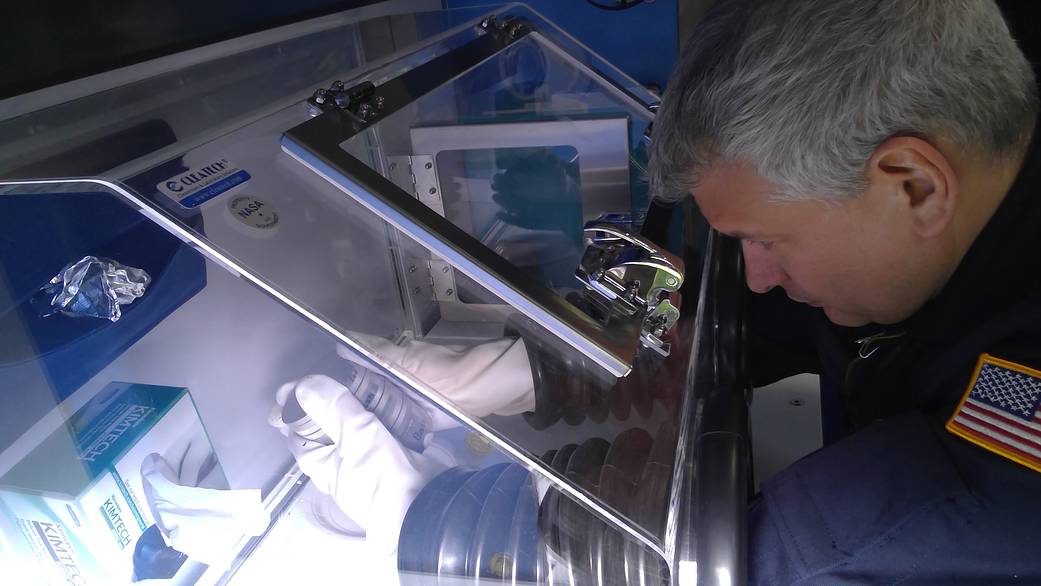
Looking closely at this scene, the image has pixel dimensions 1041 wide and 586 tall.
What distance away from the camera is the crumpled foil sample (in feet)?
2.97

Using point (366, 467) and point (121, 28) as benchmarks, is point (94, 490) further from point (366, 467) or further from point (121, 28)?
point (121, 28)

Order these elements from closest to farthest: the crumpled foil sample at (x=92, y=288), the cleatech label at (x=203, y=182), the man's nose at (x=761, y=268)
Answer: the cleatech label at (x=203, y=182) < the crumpled foil sample at (x=92, y=288) < the man's nose at (x=761, y=268)

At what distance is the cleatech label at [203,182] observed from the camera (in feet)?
2.60

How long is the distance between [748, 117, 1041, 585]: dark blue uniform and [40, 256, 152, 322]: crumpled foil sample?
89 cm

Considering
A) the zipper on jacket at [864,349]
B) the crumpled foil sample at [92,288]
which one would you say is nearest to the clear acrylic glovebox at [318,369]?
the crumpled foil sample at [92,288]

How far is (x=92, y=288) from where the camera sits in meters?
0.93

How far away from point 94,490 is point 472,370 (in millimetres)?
525

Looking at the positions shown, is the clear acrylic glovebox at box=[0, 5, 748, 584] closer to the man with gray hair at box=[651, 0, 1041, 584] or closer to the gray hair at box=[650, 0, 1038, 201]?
the man with gray hair at box=[651, 0, 1041, 584]

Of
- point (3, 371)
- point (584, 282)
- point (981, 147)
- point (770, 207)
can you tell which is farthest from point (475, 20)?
point (3, 371)

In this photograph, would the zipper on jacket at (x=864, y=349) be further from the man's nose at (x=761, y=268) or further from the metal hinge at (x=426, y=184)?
the metal hinge at (x=426, y=184)

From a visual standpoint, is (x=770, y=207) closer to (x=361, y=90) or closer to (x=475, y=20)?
(x=361, y=90)

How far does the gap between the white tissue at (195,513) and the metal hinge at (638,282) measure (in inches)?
25.1

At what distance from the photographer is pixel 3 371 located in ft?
2.75

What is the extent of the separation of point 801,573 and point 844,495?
4.5 inches
